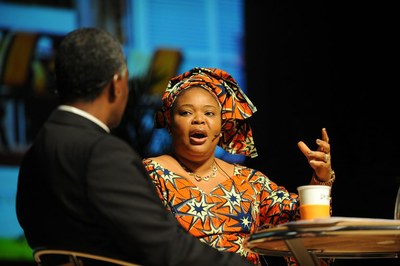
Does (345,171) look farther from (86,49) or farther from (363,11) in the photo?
(86,49)

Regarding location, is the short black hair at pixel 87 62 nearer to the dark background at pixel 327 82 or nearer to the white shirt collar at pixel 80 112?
the white shirt collar at pixel 80 112

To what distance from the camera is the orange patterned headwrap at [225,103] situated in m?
3.46

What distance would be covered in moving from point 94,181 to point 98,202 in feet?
0.17

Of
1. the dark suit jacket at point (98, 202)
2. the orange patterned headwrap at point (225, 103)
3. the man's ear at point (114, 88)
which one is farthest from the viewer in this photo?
the orange patterned headwrap at point (225, 103)

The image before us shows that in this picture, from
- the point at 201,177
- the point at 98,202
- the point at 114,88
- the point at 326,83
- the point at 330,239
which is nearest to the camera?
the point at 98,202

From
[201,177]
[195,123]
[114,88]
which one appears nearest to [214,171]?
[201,177]

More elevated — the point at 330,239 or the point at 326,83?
the point at 326,83

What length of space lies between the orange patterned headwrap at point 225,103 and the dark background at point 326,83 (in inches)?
47.3

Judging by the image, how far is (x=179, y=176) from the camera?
10.9 ft

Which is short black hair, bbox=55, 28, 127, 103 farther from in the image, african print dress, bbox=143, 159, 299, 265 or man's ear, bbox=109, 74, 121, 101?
african print dress, bbox=143, 159, 299, 265

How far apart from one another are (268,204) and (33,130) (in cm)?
182

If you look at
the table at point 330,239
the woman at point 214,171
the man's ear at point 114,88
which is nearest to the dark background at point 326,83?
the woman at point 214,171

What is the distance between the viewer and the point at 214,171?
346 centimetres

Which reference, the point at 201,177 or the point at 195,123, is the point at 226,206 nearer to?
the point at 201,177
